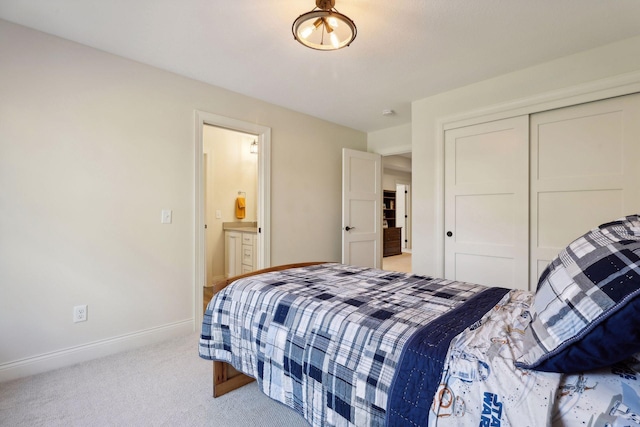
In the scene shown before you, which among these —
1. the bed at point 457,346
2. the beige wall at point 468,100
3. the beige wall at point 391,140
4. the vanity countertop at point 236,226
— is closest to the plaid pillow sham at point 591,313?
the bed at point 457,346

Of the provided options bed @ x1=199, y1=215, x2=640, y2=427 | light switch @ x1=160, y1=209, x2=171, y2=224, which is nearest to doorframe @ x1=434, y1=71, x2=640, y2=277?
bed @ x1=199, y1=215, x2=640, y2=427

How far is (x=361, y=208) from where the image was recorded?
13.9ft

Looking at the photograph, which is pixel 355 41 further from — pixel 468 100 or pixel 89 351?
pixel 89 351

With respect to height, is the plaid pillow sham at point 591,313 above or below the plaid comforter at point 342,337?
above

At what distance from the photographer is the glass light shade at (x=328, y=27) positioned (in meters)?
1.67

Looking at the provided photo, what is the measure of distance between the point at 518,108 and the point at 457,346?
2.61 metres

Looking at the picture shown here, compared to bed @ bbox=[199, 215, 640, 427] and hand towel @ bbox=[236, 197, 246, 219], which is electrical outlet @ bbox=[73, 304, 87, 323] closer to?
bed @ bbox=[199, 215, 640, 427]

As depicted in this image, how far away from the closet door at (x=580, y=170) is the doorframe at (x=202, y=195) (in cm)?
261

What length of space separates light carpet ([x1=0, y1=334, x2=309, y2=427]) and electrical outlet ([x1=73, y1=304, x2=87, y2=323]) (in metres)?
0.32

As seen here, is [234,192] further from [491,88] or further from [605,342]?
[605,342]

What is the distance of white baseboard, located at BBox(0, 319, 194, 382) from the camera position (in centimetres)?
200

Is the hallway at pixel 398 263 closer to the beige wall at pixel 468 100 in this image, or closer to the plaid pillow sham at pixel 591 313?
the beige wall at pixel 468 100

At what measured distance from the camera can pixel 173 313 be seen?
8.96 ft

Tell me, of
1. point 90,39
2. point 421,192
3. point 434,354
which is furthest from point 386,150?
point 434,354
